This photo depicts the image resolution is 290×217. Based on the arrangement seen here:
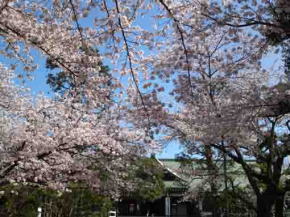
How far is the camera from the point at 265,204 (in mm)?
10312

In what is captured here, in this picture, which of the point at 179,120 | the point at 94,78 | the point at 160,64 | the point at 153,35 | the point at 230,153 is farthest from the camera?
the point at 179,120

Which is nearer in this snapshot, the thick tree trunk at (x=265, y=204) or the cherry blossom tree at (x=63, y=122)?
the cherry blossom tree at (x=63, y=122)

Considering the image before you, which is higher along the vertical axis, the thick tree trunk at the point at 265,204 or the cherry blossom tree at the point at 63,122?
the cherry blossom tree at the point at 63,122

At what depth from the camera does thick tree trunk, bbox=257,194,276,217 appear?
10.2 meters

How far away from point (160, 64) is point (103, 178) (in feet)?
17.1

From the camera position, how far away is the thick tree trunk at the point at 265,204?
10242 mm

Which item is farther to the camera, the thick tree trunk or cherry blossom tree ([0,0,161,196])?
the thick tree trunk

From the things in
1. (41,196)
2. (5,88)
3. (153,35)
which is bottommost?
(41,196)

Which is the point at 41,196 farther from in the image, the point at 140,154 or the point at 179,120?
the point at 179,120

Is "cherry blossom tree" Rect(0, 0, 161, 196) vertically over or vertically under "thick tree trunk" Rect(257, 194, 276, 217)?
over

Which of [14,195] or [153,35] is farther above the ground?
[153,35]

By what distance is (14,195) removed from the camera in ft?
36.2

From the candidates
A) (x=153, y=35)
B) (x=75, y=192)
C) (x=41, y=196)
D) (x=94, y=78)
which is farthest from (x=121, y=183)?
(x=153, y=35)

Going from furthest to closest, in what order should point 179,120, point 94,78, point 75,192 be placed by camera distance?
point 75,192
point 179,120
point 94,78
